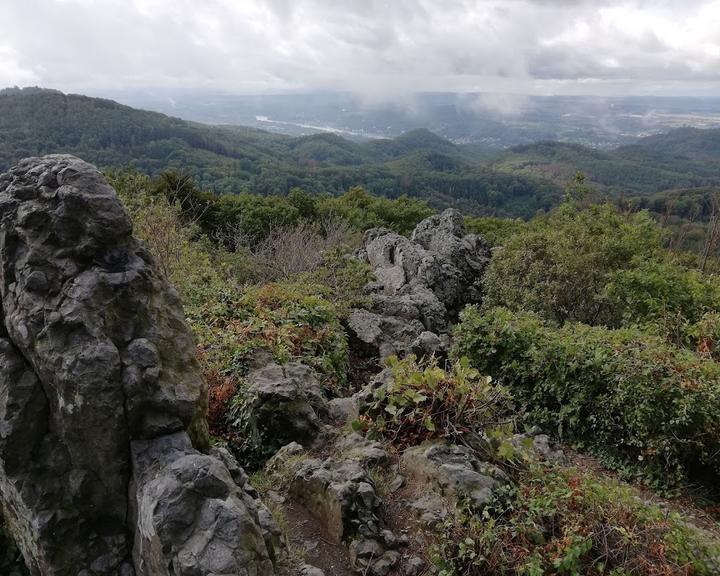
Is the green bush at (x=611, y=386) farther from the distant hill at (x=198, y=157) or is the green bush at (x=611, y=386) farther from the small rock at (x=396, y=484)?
→ the distant hill at (x=198, y=157)

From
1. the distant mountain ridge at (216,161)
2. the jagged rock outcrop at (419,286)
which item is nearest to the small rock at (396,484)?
the jagged rock outcrop at (419,286)

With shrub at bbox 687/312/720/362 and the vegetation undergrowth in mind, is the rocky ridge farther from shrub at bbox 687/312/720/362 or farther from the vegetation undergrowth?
shrub at bbox 687/312/720/362

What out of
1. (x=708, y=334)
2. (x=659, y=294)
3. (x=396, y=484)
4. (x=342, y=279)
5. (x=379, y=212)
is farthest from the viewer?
(x=379, y=212)

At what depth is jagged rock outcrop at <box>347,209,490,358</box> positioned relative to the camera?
12.8 metres

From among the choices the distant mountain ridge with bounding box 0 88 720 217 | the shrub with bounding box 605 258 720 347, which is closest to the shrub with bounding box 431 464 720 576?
the shrub with bounding box 605 258 720 347

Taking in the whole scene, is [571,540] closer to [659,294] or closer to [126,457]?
[126,457]

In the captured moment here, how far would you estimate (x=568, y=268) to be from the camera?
15258 millimetres

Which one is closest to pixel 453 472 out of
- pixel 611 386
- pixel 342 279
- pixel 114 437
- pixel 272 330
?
pixel 114 437

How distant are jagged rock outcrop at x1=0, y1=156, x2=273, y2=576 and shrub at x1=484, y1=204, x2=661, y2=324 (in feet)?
41.8

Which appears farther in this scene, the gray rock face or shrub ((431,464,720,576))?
the gray rock face

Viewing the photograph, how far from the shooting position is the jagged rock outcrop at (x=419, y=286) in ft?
→ 42.0

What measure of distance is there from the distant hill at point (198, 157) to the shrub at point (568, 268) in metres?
79.4

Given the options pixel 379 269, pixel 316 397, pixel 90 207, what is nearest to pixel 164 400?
pixel 90 207

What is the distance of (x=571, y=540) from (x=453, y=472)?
4.52 feet
